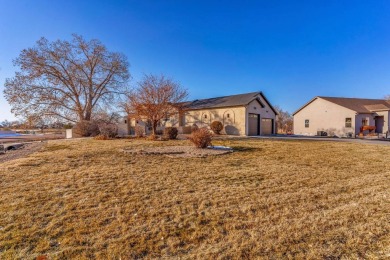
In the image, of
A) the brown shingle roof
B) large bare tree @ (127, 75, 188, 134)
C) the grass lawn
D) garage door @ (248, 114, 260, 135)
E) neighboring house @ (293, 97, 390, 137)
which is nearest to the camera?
the grass lawn

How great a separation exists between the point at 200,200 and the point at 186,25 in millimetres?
15571

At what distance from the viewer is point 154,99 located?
1764 centimetres

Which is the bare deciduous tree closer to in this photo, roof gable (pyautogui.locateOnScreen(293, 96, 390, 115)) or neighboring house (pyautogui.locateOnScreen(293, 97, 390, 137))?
neighboring house (pyautogui.locateOnScreen(293, 97, 390, 137))

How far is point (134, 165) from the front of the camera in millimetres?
7023

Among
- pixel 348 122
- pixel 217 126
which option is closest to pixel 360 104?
pixel 348 122

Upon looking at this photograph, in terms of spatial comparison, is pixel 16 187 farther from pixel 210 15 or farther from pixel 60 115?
pixel 60 115

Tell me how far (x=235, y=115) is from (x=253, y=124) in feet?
8.28

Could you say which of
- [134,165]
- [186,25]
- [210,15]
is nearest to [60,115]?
[186,25]

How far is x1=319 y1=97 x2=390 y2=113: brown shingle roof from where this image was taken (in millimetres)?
23414

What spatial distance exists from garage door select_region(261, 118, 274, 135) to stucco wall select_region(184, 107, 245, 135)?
3.97 m

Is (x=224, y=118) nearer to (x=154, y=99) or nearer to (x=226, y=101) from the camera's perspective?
(x=226, y=101)

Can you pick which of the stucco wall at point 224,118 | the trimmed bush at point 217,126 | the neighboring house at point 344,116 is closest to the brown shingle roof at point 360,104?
the neighboring house at point 344,116

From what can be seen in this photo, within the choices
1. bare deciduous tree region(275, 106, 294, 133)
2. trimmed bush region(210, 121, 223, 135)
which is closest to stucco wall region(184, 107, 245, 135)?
trimmed bush region(210, 121, 223, 135)

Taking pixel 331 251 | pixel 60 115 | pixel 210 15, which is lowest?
pixel 331 251
